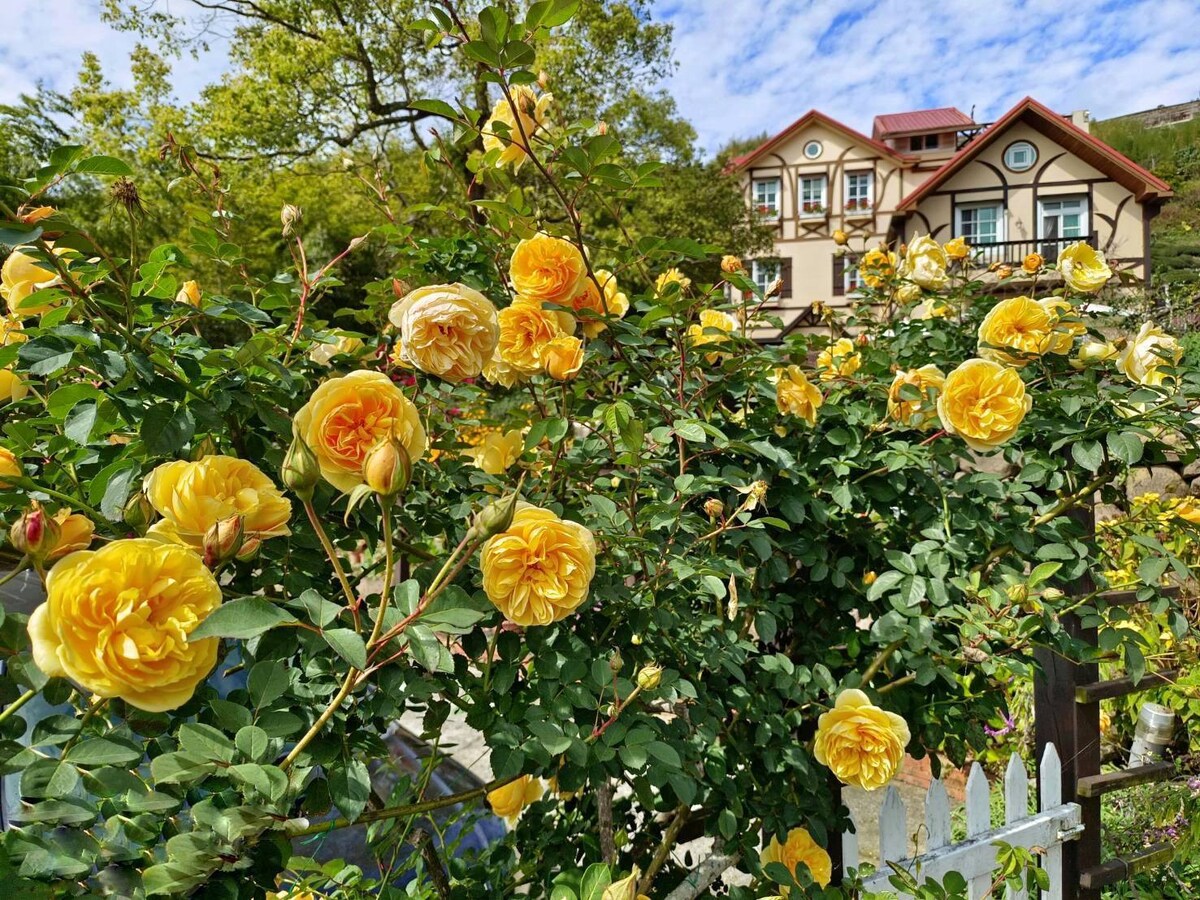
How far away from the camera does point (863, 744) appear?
106 centimetres

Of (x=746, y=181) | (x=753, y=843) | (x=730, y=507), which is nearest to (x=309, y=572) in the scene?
(x=730, y=507)

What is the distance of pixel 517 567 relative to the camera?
0.67 m

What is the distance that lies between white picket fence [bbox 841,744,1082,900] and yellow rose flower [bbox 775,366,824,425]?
719 mm

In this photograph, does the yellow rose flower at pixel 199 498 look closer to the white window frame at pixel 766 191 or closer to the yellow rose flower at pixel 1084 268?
the yellow rose flower at pixel 1084 268

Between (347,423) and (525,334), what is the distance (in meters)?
0.38

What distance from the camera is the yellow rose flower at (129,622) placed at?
0.47 m

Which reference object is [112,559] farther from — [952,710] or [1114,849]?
[1114,849]

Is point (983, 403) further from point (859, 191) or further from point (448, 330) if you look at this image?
point (859, 191)

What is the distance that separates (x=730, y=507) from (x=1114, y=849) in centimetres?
192

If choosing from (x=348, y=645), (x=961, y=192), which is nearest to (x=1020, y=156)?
(x=961, y=192)

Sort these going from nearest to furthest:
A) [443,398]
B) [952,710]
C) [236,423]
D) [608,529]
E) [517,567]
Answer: [517,567] → [236,423] → [608,529] → [443,398] → [952,710]

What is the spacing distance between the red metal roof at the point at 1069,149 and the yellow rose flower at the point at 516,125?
15.2 metres

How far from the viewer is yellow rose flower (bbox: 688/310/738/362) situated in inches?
46.8

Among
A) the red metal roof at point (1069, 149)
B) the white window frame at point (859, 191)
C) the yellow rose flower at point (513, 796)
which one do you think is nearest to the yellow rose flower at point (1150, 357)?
the yellow rose flower at point (513, 796)
